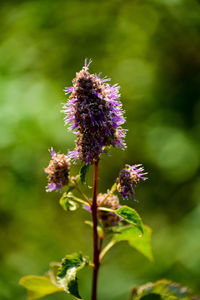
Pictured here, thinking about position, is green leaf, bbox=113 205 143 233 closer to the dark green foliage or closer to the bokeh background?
the dark green foliage

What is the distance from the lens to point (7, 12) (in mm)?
5152

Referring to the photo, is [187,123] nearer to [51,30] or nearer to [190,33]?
[190,33]

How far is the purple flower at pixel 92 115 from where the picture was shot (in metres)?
1.39

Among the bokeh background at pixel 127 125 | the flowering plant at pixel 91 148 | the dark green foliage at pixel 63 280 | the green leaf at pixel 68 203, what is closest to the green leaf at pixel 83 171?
the flowering plant at pixel 91 148

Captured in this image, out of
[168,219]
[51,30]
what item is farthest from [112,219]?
[51,30]

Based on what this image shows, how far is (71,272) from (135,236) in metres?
0.36

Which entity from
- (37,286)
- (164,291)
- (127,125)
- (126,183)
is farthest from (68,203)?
(127,125)

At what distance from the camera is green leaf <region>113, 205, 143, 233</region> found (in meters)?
1.38

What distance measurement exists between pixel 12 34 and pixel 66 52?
28.2 inches

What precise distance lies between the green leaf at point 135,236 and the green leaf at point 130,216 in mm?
201

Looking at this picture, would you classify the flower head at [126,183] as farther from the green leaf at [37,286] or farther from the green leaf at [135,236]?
the green leaf at [37,286]

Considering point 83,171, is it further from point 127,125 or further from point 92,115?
point 127,125

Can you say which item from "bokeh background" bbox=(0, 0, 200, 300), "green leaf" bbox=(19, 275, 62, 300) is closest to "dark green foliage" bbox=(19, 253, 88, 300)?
"green leaf" bbox=(19, 275, 62, 300)

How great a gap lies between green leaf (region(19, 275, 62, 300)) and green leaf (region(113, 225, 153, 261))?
1.13 feet
